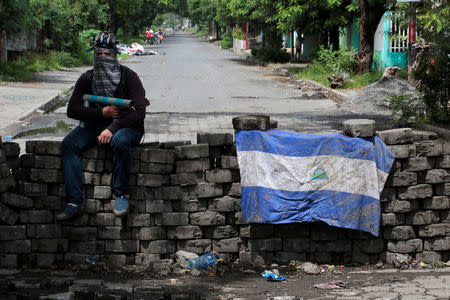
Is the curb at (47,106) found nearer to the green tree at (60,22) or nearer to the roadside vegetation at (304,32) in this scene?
the roadside vegetation at (304,32)

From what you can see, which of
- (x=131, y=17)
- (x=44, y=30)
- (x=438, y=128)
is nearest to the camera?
(x=438, y=128)

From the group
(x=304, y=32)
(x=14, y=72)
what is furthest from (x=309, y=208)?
(x=304, y=32)

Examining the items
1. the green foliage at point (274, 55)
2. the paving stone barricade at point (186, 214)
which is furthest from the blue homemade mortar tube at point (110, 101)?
the green foliage at point (274, 55)

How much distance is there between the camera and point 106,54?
6.47 metres

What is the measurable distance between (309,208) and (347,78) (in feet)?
56.6

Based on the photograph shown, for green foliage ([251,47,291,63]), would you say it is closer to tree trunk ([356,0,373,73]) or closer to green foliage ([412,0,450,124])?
tree trunk ([356,0,373,73])

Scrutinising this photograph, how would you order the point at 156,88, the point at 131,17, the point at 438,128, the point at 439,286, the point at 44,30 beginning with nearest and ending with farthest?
1. the point at 439,286
2. the point at 438,128
3. the point at 156,88
4. the point at 44,30
5. the point at 131,17

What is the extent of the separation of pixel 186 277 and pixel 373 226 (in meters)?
1.79

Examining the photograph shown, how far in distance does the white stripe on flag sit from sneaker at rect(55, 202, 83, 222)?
61.5 inches

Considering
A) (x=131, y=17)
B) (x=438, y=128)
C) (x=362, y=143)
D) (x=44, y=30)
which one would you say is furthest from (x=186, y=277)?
(x=131, y=17)

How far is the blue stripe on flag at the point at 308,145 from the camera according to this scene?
260 inches

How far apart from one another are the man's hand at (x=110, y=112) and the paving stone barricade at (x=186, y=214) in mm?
293

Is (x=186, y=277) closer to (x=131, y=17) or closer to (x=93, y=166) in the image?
(x=93, y=166)

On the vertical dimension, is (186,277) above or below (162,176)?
below
